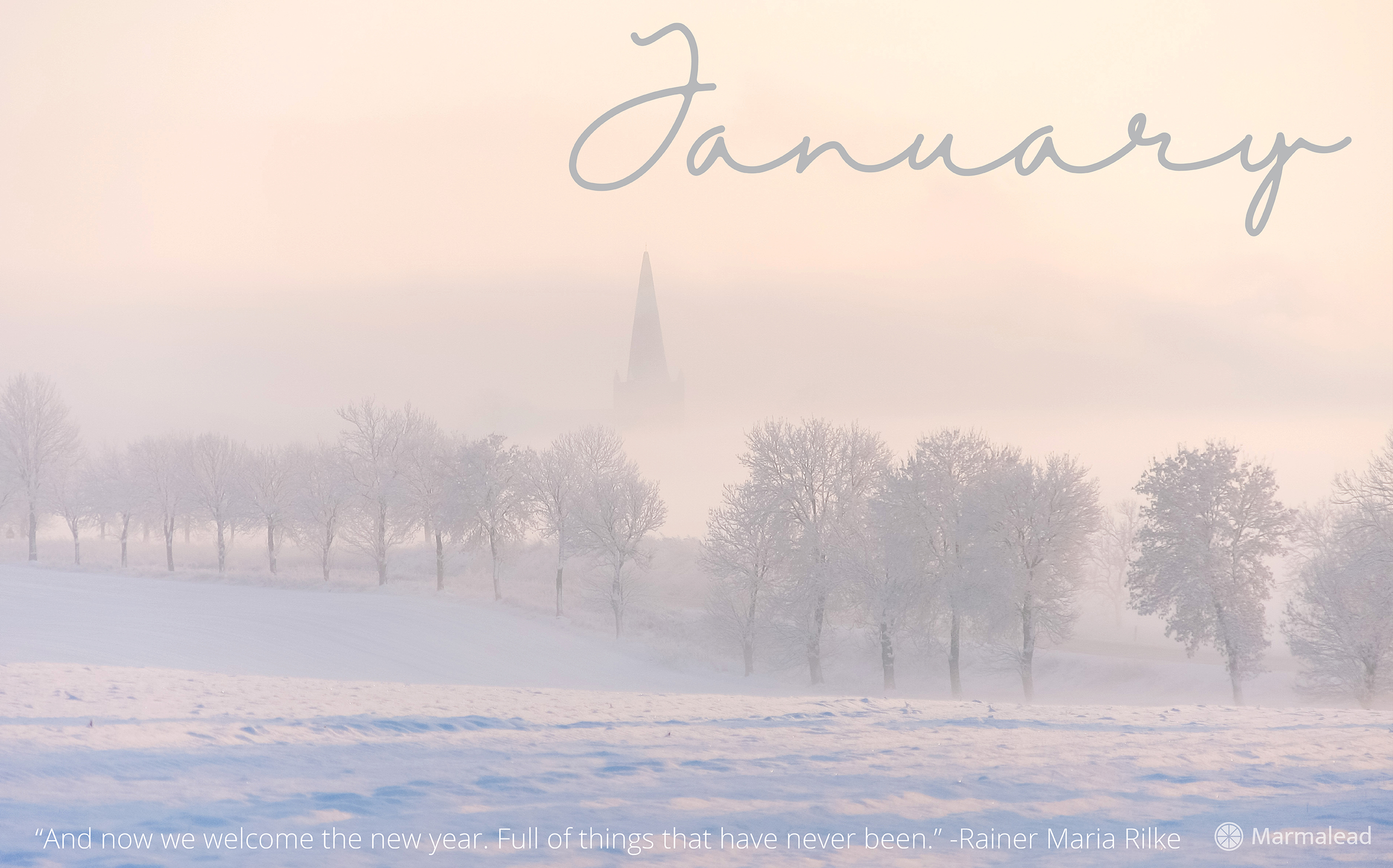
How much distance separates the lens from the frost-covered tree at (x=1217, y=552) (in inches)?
1396

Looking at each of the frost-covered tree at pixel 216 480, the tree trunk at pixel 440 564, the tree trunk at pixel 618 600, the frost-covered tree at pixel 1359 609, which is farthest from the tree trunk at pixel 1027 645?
the frost-covered tree at pixel 216 480

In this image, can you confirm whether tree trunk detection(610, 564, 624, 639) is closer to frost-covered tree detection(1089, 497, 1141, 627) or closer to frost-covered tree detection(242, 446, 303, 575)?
frost-covered tree detection(242, 446, 303, 575)

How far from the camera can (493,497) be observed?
2283 inches

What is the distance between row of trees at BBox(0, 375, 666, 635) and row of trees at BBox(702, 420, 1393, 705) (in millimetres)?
10238

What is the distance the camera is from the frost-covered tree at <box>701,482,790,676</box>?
46938 millimetres

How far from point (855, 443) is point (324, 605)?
2864 cm

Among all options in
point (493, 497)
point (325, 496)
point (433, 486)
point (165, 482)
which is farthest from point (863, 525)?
point (165, 482)

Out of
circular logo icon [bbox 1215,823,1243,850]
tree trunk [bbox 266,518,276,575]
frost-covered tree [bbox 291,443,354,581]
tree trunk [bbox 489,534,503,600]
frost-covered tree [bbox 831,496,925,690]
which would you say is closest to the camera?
circular logo icon [bbox 1215,823,1243,850]

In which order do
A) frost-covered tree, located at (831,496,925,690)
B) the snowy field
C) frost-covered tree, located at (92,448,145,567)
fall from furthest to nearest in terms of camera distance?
frost-covered tree, located at (92,448,145,567)
frost-covered tree, located at (831,496,925,690)
the snowy field

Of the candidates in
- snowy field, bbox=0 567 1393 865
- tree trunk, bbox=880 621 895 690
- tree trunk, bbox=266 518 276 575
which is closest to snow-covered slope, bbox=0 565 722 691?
snowy field, bbox=0 567 1393 865

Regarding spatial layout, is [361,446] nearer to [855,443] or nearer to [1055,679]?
[855,443]

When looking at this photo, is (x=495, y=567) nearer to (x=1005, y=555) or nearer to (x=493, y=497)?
(x=493, y=497)

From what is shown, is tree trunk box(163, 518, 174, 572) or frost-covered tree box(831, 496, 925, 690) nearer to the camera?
frost-covered tree box(831, 496, 925, 690)

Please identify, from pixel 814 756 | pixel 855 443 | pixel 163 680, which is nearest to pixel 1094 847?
pixel 814 756
